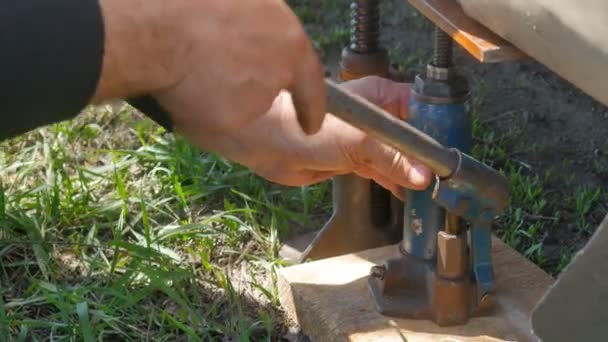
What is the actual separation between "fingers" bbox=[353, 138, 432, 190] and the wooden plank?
0.20 m

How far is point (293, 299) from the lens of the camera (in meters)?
1.92

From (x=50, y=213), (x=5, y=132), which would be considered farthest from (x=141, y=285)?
(x=5, y=132)

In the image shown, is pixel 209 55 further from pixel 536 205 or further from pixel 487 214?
pixel 536 205

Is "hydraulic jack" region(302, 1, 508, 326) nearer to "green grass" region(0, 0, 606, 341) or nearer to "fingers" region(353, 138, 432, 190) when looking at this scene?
"fingers" region(353, 138, 432, 190)

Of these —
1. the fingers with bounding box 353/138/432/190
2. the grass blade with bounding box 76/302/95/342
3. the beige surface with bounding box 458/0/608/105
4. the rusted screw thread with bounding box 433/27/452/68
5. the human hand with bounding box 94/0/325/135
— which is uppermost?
the human hand with bounding box 94/0/325/135

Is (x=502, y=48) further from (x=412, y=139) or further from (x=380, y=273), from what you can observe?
(x=380, y=273)

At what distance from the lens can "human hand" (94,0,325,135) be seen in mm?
1118

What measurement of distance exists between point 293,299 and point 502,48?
0.64 m

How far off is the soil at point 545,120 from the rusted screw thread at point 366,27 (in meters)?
0.62

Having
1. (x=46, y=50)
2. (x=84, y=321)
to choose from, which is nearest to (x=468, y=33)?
(x=46, y=50)

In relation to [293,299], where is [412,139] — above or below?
above

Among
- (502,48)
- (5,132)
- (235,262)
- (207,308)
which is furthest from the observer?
(235,262)

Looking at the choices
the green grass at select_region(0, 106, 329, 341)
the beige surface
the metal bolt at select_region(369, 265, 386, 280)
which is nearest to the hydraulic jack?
the metal bolt at select_region(369, 265, 386, 280)

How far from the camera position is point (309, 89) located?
1170 mm
